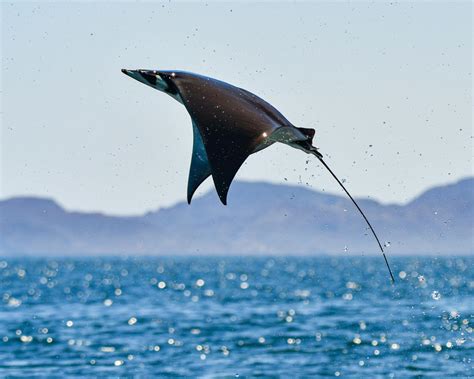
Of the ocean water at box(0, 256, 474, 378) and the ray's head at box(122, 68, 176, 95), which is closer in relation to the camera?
the ray's head at box(122, 68, 176, 95)

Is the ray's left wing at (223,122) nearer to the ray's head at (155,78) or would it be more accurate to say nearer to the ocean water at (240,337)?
the ray's head at (155,78)

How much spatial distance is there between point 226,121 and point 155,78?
3.49 ft

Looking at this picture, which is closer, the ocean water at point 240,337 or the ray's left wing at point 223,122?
the ray's left wing at point 223,122

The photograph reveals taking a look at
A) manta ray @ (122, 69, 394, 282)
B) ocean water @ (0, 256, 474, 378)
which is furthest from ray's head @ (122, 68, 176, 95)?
ocean water @ (0, 256, 474, 378)

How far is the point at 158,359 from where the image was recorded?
1055 inches

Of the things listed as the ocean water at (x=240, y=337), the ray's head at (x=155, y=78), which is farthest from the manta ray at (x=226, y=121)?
the ocean water at (x=240, y=337)

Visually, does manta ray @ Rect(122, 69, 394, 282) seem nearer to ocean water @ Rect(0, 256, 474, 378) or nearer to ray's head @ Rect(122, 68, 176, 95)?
ray's head @ Rect(122, 68, 176, 95)

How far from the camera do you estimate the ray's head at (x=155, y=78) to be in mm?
10641

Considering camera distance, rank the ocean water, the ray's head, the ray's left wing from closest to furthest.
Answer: the ray's left wing < the ray's head < the ocean water

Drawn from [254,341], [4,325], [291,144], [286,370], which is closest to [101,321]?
[4,325]

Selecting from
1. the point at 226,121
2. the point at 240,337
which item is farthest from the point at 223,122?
the point at 240,337

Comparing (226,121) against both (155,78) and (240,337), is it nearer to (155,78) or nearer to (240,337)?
(155,78)

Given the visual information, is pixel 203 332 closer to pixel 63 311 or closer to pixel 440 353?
pixel 440 353

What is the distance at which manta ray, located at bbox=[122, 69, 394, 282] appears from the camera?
9.69m
